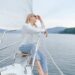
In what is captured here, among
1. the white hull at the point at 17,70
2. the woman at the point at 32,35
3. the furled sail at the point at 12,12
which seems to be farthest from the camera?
the furled sail at the point at 12,12

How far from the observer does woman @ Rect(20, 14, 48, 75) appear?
432 centimetres

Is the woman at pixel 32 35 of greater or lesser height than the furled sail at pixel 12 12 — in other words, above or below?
below

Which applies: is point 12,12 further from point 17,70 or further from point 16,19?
point 17,70

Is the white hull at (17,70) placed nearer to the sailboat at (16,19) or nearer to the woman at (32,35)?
the sailboat at (16,19)

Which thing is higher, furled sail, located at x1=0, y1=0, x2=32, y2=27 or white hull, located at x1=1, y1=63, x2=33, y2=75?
furled sail, located at x1=0, y1=0, x2=32, y2=27

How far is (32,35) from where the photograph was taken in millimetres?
4449

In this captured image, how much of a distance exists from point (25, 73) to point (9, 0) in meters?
1.39

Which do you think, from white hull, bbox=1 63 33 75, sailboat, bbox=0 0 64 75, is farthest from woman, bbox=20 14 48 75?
white hull, bbox=1 63 33 75

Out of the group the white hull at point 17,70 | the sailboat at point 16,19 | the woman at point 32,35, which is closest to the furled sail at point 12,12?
the sailboat at point 16,19

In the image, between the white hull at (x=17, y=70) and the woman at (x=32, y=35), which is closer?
the white hull at (x=17, y=70)

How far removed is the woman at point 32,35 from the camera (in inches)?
170

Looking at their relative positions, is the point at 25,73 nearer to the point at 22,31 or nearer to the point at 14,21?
the point at 22,31

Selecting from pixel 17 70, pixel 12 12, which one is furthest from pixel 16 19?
pixel 17 70

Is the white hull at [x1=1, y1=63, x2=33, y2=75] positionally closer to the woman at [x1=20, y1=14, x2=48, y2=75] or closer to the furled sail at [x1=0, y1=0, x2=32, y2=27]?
the woman at [x1=20, y1=14, x2=48, y2=75]
